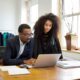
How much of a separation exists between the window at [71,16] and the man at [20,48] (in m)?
1.25

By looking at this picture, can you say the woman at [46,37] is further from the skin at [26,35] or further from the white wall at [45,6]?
the white wall at [45,6]

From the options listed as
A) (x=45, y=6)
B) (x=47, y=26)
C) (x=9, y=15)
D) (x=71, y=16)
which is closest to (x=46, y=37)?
(x=47, y=26)

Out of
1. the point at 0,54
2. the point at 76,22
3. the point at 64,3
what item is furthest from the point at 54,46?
the point at 64,3

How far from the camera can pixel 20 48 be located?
2613 millimetres

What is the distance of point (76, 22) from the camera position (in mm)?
3766

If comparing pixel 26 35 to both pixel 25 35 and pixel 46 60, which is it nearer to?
pixel 25 35

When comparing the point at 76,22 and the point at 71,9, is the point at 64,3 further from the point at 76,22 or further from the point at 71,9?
the point at 76,22

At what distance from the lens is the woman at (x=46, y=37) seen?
9.22 feet

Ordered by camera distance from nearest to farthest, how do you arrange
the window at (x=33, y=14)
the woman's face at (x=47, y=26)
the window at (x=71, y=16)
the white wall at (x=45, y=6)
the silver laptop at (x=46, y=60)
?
1. the silver laptop at (x=46, y=60)
2. the woman's face at (x=47, y=26)
3. the window at (x=71, y=16)
4. the white wall at (x=45, y=6)
5. the window at (x=33, y=14)

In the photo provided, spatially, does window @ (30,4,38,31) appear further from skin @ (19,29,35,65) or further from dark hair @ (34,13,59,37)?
skin @ (19,29,35,65)

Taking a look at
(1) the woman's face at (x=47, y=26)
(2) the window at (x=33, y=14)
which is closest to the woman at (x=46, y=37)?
(1) the woman's face at (x=47, y=26)

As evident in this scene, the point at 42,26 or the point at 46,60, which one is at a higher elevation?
the point at 42,26

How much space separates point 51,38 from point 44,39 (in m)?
0.11

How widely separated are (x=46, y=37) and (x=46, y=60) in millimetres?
751
